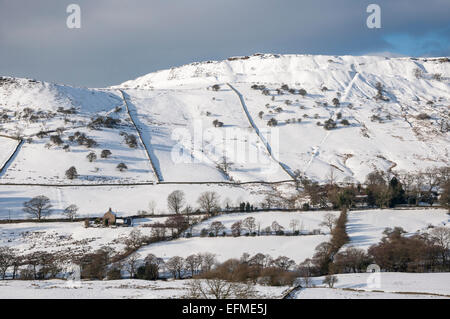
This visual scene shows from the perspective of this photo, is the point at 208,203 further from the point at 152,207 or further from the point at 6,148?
the point at 6,148


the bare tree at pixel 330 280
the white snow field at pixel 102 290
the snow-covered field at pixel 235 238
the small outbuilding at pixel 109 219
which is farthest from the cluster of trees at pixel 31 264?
the bare tree at pixel 330 280

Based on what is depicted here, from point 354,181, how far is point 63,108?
83029 millimetres

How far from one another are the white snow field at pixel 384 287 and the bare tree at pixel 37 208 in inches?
1613

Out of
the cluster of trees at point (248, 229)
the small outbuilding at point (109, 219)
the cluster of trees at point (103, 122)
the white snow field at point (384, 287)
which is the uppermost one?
the cluster of trees at point (103, 122)

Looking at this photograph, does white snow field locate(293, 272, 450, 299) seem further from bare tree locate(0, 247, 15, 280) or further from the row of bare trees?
bare tree locate(0, 247, 15, 280)

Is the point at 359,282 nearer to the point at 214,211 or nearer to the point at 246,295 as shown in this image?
the point at 246,295

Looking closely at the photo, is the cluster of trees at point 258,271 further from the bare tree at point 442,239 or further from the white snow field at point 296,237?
the bare tree at point 442,239

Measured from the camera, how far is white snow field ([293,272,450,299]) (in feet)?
82.2

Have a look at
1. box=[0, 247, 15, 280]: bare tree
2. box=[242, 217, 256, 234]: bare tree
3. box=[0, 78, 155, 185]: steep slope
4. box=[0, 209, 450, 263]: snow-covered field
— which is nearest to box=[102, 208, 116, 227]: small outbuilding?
box=[0, 209, 450, 263]: snow-covered field

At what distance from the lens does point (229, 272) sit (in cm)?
3078

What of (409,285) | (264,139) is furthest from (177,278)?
(264,139)

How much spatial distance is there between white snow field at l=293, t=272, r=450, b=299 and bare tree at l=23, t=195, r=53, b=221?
1613 inches

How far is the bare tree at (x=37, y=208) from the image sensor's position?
5034 centimetres

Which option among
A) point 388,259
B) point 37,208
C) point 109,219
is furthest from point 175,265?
point 37,208
